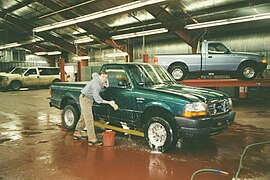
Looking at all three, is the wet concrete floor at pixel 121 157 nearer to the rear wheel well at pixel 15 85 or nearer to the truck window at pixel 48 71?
the rear wheel well at pixel 15 85

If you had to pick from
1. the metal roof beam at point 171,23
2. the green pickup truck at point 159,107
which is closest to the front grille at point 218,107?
the green pickup truck at point 159,107

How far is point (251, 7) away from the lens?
11.6 meters

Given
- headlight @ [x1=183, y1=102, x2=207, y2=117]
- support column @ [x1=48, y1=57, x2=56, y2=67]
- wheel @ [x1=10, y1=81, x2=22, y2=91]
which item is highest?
support column @ [x1=48, y1=57, x2=56, y2=67]

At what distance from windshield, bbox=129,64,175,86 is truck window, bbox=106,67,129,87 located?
0.20 metres

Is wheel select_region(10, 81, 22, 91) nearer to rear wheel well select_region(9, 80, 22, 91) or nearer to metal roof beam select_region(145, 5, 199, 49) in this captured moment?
rear wheel well select_region(9, 80, 22, 91)

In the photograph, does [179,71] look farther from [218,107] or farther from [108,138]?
[108,138]

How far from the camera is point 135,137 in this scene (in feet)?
20.8

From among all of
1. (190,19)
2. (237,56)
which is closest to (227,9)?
(190,19)

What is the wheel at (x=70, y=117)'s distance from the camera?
6.67 meters

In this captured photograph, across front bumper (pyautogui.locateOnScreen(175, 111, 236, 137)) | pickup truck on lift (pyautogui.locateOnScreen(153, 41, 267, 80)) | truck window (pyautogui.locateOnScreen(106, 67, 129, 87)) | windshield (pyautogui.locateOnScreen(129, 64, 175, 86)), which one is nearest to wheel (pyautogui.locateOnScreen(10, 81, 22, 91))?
pickup truck on lift (pyautogui.locateOnScreen(153, 41, 267, 80))

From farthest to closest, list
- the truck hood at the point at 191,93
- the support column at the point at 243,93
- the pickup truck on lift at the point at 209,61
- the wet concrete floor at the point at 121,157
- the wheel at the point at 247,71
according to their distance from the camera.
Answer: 1. the support column at the point at 243,93
2. the wheel at the point at 247,71
3. the pickup truck on lift at the point at 209,61
4. the truck hood at the point at 191,93
5. the wet concrete floor at the point at 121,157

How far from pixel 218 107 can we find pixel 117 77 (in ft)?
7.62

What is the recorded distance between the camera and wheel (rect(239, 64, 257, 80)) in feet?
33.0

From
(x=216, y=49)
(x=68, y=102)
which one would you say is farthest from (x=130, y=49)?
(x=68, y=102)
